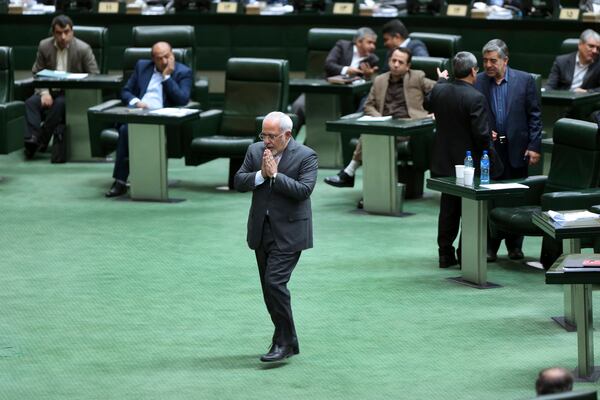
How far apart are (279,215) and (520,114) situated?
2875mm

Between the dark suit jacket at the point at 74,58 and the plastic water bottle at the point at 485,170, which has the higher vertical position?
the dark suit jacket at the point at 74,58

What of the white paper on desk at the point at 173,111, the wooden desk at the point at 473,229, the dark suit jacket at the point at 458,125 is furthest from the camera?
the white paper on desk at the point at 173,111

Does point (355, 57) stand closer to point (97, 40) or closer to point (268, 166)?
point (97, 40)

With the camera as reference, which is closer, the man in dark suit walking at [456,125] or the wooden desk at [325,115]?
the man in dark suit walking at [456,125]

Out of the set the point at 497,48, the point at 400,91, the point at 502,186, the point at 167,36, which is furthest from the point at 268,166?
the point at 167,36

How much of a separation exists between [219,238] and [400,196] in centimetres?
160

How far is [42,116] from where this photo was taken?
13047mm

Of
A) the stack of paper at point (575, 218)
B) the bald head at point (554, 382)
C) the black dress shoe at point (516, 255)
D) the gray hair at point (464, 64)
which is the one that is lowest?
the black dress shoe at point (516, 255)

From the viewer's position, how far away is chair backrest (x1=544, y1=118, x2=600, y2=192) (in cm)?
844

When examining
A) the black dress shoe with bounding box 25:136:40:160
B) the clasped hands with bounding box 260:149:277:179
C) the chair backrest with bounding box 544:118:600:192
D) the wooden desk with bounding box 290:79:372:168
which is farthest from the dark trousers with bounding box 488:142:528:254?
the black dress shoe with bounding box 25:136:40:160

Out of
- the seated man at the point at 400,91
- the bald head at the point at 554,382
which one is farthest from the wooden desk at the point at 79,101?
the bald head at the point at 554,382

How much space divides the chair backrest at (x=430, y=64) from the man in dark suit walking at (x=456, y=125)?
2.35 m

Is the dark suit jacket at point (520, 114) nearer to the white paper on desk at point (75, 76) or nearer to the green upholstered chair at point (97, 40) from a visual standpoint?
the white paper on desk at point (75, 76)

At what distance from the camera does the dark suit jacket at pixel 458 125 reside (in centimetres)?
867
